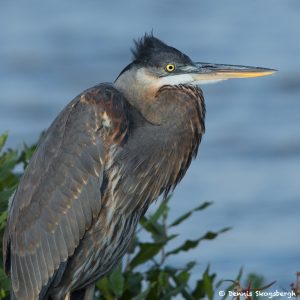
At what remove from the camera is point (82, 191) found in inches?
268

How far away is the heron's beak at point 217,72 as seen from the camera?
7086 millimetres

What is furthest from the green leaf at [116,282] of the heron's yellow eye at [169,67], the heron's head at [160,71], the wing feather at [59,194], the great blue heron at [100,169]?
the heron's yellow eye at [169,67]

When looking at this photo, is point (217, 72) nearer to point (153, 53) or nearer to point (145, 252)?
point (153, 53)

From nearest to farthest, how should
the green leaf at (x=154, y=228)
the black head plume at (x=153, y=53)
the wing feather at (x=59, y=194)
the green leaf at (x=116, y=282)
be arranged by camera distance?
the wing feather at (x=59, y=194), the black head plume at (x=153, y=53), the green leaf at (x=116, y=282), the green leaf at (x=154, y=228)

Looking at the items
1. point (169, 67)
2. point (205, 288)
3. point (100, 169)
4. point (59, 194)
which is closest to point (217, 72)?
point (169, 67)

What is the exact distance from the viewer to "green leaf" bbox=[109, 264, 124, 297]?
729 cm

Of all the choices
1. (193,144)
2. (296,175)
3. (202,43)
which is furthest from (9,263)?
(202,43)

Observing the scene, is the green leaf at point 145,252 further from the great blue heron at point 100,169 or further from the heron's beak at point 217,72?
the heron's beak at point 217,72

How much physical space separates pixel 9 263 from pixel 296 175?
5.80 m

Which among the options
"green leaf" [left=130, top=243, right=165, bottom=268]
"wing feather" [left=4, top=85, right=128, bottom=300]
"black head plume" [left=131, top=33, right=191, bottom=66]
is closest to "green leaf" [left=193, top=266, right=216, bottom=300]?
"green leaf" [left=130, top=243, right=165, bottom=268]

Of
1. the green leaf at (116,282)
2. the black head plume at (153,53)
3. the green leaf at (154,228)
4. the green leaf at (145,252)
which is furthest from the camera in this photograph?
the green leaf at (154,228)

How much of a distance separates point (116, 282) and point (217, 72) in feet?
4.12

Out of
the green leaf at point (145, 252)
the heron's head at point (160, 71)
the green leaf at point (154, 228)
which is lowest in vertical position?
the green leaf at point (145, 252)

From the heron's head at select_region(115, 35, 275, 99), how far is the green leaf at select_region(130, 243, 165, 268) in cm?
96
